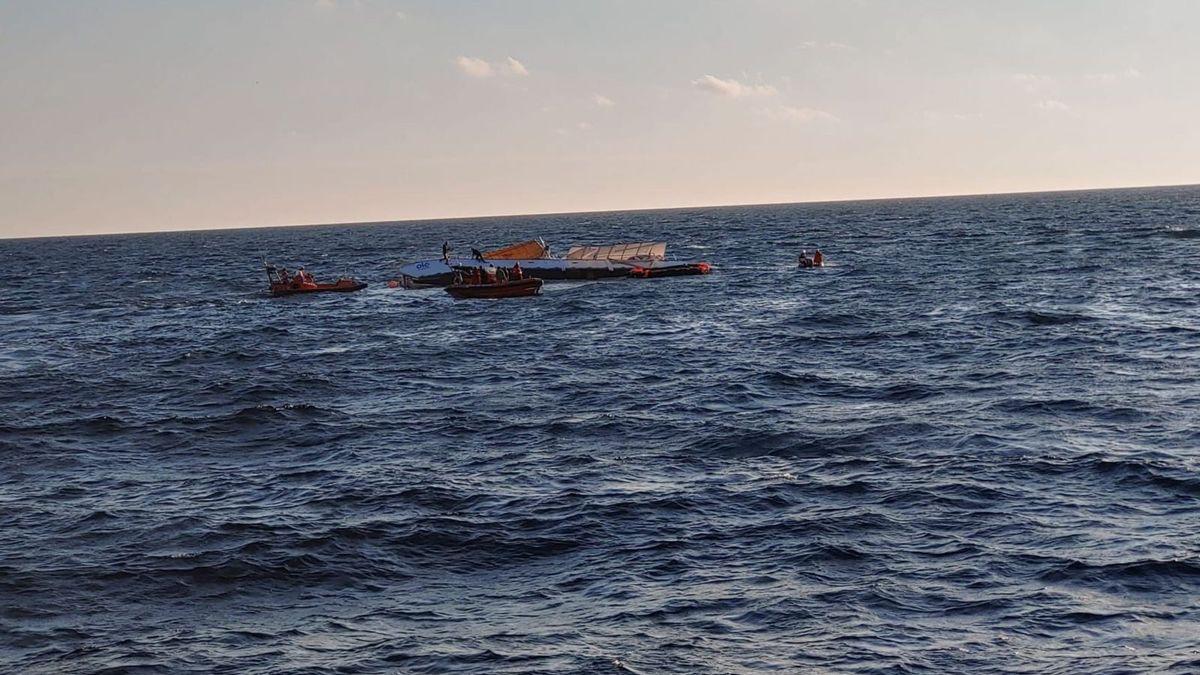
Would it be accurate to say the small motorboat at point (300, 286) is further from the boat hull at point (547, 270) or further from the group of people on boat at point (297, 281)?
the boat hull at point (547, 270)

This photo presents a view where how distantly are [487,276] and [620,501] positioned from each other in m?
52.1

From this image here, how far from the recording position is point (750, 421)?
33.0 m

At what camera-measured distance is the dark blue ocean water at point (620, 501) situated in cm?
1767

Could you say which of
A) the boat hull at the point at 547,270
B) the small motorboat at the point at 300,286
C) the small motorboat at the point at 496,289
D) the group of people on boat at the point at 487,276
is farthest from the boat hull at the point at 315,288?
the small motorboat at the point at 496,289

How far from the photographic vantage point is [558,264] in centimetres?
8738

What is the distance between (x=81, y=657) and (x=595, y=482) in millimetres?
12223

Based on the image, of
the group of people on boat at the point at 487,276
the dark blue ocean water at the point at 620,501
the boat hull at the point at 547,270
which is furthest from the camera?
the boat hull at the point at 547,270

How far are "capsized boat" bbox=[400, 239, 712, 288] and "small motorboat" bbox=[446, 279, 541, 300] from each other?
6.16m

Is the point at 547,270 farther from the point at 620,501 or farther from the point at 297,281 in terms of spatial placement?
the point at 620,501

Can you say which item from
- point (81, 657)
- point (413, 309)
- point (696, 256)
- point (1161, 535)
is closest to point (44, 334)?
point (413, 309)

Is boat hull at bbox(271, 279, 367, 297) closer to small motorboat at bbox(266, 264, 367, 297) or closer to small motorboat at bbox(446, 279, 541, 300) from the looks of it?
small motorboat at bbox(266, 264, 367, 297)

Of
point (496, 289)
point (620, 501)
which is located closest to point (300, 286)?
point (496, 289)

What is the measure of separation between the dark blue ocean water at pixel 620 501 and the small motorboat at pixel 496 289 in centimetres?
1773

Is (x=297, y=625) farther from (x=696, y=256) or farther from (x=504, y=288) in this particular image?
(x=696, y=256)
